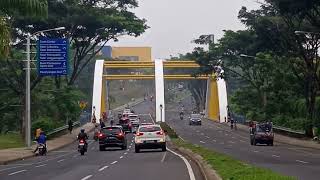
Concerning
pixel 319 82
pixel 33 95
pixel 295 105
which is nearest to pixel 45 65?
pixel 33 95

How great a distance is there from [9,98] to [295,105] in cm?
2678

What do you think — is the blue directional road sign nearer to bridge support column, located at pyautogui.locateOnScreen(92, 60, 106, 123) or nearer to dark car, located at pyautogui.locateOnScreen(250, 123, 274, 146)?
dark car, located at pyautogui.locateOnScreen(250, 123, 274, 146)

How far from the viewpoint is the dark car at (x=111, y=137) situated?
153 ft

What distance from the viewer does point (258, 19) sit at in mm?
66375

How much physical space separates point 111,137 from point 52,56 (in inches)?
274

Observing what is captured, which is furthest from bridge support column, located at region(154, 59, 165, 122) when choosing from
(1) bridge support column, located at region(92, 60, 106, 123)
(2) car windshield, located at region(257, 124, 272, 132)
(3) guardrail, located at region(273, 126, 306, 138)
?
(2) car windshield, located at region(257, 124, 272, 132)

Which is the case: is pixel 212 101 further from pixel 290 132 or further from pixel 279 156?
pixel 279 156

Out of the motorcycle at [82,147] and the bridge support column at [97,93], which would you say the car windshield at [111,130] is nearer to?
the motorcycle at [82,147]

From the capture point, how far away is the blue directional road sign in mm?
48938

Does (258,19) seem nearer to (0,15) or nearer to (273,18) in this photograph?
(273,18)

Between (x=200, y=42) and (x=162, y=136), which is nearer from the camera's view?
(x=162, y=136)

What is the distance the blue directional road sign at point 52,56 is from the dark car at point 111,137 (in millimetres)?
5628

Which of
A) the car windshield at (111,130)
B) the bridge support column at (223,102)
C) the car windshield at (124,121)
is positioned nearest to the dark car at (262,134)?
the car windshield at (111,130)

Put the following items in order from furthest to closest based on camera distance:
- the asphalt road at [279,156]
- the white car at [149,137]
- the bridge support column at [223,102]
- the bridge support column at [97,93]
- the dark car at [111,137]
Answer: the bridge support column at [223,102] < the bridge support column at [97,93] < the dark car at [111,137] < the white car at [149,137] < the asphalt road at [279,156]
